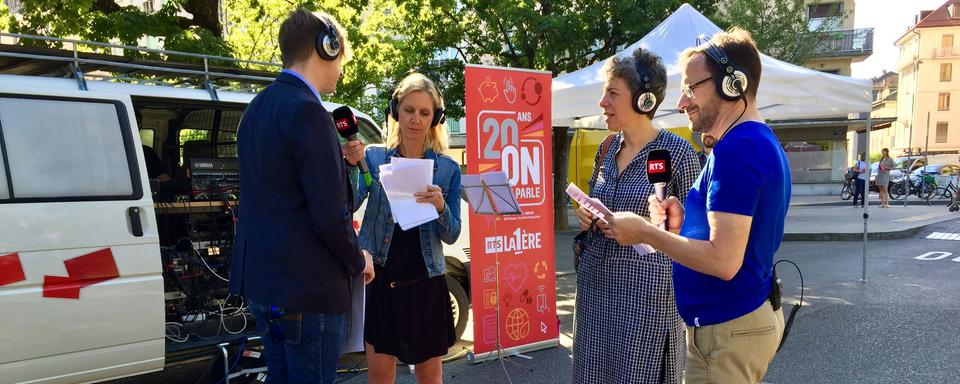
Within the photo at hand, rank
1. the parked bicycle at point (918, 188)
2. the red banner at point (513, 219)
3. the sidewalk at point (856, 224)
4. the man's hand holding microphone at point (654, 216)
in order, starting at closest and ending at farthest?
the man's hand holding microphone at point (654, 216), the red banner at point (513, 219), the sidewalk at point (856, 224), the parked bicycle at point (918, 188)

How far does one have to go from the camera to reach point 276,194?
194 cm

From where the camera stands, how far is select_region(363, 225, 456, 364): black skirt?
2.84 metres

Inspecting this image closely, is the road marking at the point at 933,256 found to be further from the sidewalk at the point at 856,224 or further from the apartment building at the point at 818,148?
the apartment building at the point at 818,148

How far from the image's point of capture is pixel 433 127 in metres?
3.06

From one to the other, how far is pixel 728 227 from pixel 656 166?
581 mm

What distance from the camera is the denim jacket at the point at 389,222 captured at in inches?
112

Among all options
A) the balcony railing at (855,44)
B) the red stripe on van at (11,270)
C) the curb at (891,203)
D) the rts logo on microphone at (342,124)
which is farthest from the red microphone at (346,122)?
the balcony railing at (855,44)

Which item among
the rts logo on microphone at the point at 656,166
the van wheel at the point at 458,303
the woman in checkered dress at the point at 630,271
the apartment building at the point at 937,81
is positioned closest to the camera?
the rts logo on microphone at the point at 656,166

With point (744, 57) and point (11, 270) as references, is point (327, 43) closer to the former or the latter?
point (744, 57)

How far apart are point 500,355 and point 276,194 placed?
127 inches

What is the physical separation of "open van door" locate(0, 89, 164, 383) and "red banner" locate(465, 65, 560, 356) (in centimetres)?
222

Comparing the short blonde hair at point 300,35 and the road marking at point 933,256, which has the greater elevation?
the short blonde hair at point 300,35

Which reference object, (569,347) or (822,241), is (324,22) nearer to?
(569,347)

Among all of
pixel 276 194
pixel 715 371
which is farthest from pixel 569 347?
pixel 276 194
